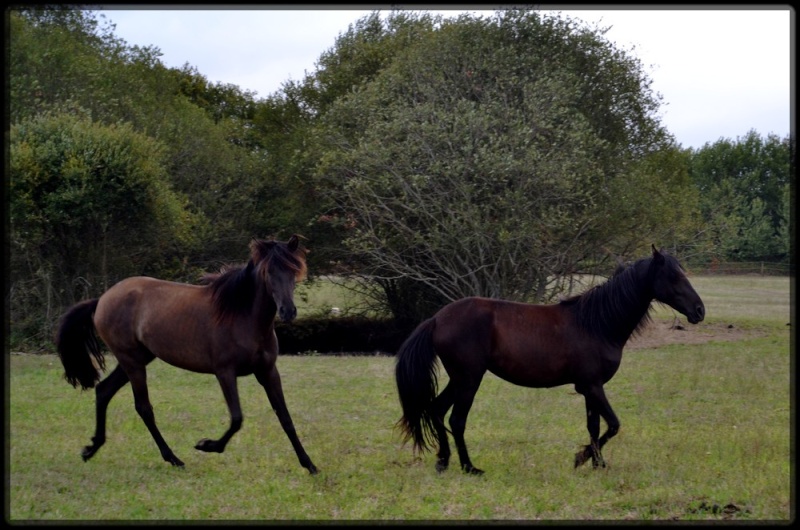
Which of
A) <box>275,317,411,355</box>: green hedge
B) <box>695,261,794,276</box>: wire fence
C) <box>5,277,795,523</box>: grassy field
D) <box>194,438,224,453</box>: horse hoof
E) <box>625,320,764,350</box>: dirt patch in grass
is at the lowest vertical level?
<box>275,317,411,355</box>: green hedge

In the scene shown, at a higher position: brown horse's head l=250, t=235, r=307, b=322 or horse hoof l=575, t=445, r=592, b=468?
brown horse's head l=250, t=235, r=307, b=322

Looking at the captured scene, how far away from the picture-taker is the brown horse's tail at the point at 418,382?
7.83 m

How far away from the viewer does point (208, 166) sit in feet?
79.8

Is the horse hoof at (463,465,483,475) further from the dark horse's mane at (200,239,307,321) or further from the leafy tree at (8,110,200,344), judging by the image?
the leafy tree at (8,110,200,344)

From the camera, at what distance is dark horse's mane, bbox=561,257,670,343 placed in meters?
8.10

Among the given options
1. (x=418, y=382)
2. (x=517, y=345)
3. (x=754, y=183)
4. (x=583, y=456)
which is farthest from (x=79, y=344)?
(x=754, y=183)

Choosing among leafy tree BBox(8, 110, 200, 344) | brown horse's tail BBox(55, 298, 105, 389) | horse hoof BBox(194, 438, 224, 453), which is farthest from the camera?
leafy tree BBox(8, 110, 200, 344)

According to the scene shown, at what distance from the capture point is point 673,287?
8125mm

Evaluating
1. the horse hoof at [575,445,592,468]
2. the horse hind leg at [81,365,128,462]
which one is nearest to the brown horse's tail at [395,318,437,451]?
the horse hoof at [575,445,592,468]

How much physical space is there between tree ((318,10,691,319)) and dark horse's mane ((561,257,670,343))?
1104 cm

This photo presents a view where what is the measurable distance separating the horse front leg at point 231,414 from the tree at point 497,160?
1237 centimetres

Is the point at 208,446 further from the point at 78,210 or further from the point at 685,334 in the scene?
the point at 685,334

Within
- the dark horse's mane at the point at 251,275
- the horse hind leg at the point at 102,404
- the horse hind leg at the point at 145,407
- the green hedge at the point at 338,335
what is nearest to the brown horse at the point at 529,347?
the dark horse's mane at the point at 251,275

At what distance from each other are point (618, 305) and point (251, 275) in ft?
11.7
